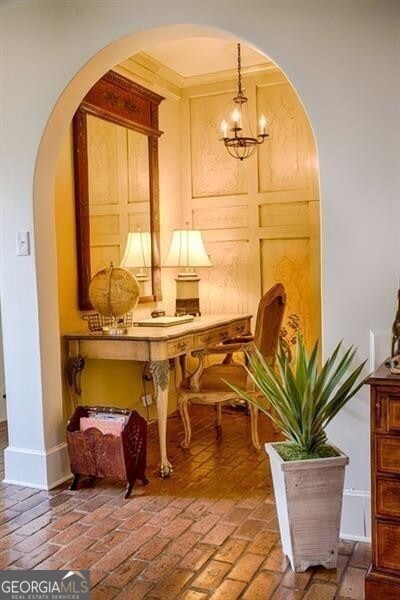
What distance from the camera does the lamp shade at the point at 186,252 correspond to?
425 cm

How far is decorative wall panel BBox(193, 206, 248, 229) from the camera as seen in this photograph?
15.4 feet

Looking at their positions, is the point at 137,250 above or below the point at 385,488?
above

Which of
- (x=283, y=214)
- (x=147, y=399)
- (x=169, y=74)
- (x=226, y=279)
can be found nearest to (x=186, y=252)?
(x=226, y=279)

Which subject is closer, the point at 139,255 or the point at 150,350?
the point at 150,350

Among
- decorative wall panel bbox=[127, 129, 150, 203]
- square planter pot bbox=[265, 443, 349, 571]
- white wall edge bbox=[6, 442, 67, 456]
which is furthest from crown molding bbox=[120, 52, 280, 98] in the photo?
square planter pot bbox=[265, 443, 349, 571]

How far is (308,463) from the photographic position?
7.03 feet

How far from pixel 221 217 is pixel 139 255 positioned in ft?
3.09

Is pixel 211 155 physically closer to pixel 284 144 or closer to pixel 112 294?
pixel 284 144

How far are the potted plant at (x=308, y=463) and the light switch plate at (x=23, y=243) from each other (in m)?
1.54

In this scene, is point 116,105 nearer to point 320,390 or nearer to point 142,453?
point 142,453

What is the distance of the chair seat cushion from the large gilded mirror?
2.59 ft

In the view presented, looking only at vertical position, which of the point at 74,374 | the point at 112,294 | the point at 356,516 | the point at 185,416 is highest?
the point at 112,294

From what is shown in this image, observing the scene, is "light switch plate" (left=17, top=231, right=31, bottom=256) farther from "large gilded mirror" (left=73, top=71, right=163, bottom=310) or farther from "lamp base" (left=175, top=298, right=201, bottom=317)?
"lamp base" (left=175, top=298, right=201, bottom=317)

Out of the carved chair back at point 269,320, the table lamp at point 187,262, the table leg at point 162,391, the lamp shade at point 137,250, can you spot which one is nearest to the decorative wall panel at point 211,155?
the table lamp at point 187,262
